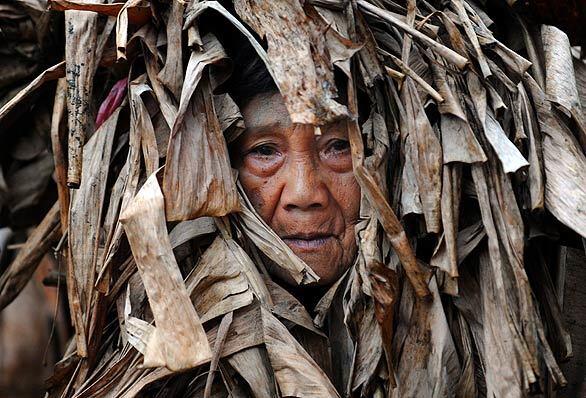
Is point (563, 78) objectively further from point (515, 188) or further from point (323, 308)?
point (323, 308)

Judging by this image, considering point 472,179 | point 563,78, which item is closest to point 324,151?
point 472,179

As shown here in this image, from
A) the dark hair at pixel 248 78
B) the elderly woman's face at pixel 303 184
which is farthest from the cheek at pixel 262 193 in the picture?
the dark hair at pixel 248 78

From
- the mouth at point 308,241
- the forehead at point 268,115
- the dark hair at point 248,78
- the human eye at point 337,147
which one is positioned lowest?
the mouth at point 308,241

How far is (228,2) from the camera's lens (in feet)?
5.07

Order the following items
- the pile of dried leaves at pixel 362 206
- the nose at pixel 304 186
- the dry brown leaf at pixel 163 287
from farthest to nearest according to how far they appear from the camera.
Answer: the nose at pixel 304 186 < the pile of dried leaves at pixel 362 206 < the dry brown leaf at pixel 163 287

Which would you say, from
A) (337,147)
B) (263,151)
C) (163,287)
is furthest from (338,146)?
(163,287)

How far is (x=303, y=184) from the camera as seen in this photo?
152 cm

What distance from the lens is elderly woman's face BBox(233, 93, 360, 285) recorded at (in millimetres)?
1527

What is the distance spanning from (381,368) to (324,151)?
308mm

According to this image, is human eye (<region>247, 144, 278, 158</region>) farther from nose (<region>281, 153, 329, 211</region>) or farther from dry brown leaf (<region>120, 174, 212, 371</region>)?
dry brown leaf (<region>120, 174, 212, 371</region>)

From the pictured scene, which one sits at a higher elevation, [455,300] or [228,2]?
[228,2]

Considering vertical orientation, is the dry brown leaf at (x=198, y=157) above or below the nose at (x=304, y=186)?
above

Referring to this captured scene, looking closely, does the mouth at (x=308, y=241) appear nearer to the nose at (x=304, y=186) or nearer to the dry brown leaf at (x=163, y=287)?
the nose at (x=304, y=186)

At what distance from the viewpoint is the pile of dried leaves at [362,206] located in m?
1.38
